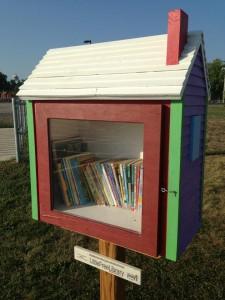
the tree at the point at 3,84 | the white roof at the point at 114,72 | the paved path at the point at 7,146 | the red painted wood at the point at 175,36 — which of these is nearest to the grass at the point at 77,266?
the white roof at the point at 114,72

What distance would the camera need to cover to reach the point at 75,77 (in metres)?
1.25

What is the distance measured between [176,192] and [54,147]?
0.65 metres

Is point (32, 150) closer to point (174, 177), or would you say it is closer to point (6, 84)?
point (174, 177)

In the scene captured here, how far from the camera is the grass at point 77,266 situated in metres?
2.52

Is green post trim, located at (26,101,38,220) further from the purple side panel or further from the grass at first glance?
the grass

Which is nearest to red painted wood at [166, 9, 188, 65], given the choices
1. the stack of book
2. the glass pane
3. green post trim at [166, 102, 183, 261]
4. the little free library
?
the little free library

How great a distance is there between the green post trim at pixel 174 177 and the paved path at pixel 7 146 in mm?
6074

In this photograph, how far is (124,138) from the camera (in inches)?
58.4

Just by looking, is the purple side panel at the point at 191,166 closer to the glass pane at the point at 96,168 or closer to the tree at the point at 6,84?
the glass pane at the point at 96,168

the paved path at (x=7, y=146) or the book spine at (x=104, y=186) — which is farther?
the paved path at (x=7, y=146)

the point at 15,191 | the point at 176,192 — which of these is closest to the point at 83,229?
the point at 176,192

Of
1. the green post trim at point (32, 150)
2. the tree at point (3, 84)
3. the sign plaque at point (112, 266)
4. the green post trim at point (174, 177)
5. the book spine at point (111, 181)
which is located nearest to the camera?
the green post trim at point (174, 177)

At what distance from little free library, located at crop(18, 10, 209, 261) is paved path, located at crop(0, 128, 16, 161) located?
5.55 metres

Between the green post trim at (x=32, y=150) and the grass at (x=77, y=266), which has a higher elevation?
the green post trim at (x=32, y=150)
